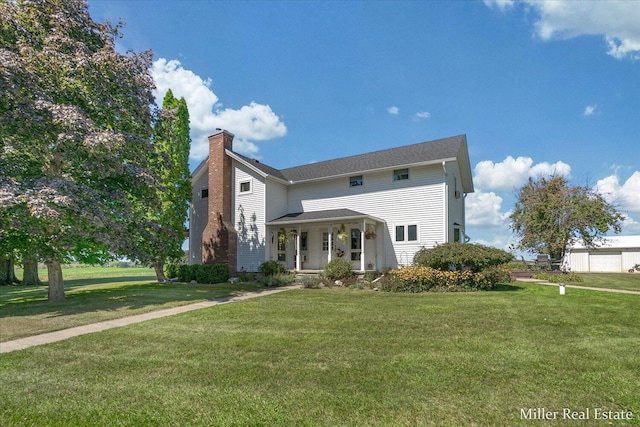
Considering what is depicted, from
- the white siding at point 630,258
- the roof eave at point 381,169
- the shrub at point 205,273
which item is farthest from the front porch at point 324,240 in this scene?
the white siding at point 630,258

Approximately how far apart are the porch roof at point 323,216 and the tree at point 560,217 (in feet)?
56.0

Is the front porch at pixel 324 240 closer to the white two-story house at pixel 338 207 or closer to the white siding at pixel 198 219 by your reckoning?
the white two-story house at pixel 338 207

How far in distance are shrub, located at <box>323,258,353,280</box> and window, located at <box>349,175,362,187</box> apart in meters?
5.28

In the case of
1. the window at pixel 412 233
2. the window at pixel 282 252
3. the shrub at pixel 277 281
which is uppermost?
the window at pixel 412 233

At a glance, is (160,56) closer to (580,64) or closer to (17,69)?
(17,69)

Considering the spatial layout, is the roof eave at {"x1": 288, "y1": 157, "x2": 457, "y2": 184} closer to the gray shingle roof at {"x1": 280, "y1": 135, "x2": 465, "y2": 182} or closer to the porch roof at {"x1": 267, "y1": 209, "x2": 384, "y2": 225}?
the gray shingle roof at {"x1": 280, "y1": 135, "x2": 465, "y2": 182}

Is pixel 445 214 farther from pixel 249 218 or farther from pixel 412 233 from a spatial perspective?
pixel 249 218

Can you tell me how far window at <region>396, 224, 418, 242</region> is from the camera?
17.4 meters

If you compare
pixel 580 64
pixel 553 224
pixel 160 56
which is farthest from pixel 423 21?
pixel 553 224

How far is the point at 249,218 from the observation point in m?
20.3

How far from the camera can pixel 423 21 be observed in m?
12.0

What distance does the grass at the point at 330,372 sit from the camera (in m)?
3.54

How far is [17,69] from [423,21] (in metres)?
13.4

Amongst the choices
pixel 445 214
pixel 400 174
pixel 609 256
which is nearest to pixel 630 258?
pixel 609 256
